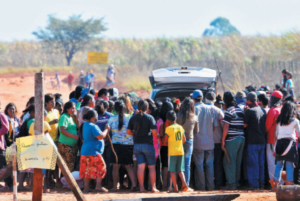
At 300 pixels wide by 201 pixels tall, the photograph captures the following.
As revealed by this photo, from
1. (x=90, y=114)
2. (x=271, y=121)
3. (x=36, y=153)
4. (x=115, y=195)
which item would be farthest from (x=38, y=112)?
(x=271, y=121)

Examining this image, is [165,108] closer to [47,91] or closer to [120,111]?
[120,111]

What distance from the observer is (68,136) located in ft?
29.7

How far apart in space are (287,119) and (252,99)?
1118 millimetres

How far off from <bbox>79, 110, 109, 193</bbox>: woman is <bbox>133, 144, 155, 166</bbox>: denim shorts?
0.64m

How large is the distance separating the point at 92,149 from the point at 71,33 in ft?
169

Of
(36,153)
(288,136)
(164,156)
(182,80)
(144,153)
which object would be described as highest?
(182,80)

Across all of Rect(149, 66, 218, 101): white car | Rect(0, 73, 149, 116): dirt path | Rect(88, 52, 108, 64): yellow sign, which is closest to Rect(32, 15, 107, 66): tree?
Rect(0, 73, 149, 116): dirt path

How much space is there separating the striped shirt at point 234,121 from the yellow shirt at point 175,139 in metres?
0.98

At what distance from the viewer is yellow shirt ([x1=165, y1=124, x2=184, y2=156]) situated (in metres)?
8.62

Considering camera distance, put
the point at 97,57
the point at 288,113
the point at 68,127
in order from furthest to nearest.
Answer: the point at 97,57 → the point at 68,127 → the point at 288,113

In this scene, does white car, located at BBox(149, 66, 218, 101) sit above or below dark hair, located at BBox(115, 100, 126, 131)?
above

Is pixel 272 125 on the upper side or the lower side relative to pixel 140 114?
lower

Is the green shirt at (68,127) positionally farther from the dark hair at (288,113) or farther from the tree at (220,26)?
the tree at (220,26)

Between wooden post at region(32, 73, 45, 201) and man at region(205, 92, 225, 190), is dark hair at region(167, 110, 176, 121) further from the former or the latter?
wooden post at region(32, 73, 45, 201)
